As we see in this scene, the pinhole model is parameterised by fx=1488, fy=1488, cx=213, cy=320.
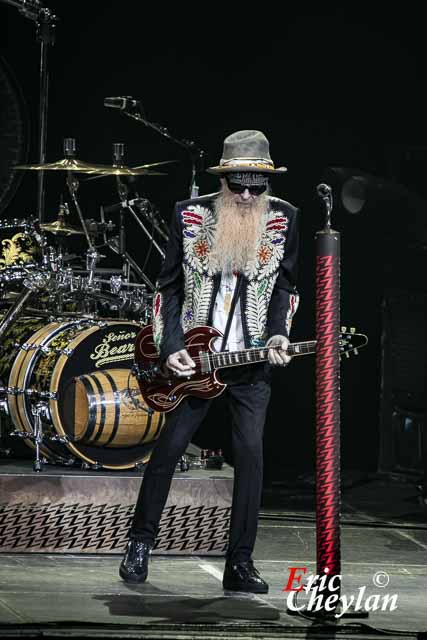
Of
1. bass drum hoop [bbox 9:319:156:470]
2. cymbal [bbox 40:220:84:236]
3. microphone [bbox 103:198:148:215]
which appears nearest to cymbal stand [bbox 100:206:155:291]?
microphone [bbox 103:198:148:215]

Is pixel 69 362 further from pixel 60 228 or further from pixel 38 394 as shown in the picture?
pixel 60 228

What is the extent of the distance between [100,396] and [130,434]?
25cm

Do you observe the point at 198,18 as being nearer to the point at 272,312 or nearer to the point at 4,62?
the point at 4,62

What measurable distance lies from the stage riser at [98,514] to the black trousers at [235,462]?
0.94 m

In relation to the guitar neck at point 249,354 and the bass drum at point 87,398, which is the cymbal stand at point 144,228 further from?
the guitar neck at point 249,354

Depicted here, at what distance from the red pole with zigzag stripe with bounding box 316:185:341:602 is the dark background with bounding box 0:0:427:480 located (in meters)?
4.35

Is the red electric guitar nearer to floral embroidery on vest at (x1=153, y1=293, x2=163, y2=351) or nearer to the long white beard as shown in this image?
floral embroidery on vest at (x1=153, y1=293, x2=163, y2=351)

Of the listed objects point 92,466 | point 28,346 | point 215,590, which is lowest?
point 215,590

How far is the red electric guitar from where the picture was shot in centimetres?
605

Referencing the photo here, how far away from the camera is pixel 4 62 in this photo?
9273mm

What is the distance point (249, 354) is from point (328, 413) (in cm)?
84

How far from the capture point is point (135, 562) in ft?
20.4

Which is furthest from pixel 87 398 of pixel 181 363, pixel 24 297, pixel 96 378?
pixel 181 363

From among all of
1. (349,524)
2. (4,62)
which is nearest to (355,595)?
(349,524)
